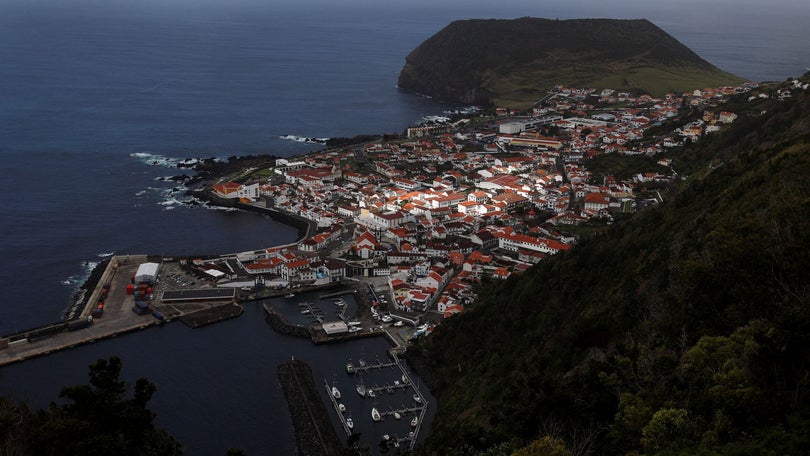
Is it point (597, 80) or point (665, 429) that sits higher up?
point (597, 80)

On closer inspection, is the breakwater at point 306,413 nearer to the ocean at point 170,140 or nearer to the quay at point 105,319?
the ocean at point 170,140

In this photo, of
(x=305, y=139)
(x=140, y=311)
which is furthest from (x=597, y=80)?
(x=140, y=311)

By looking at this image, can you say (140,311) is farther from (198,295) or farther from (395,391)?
(395,391)

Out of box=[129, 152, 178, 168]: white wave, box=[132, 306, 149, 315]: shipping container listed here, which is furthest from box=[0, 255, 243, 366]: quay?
box=[129, 152, 178, 168]: white wave

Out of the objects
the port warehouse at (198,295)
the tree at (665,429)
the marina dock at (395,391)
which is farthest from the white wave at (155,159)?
the tree at (665,429)

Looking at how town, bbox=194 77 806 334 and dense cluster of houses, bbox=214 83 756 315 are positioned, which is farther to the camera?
dense cluster of houses, bbox=214 83 756 315

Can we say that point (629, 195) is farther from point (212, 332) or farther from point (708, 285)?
point (708, 285)

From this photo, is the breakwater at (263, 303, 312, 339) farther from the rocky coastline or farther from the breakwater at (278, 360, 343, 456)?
the rocky coastline
